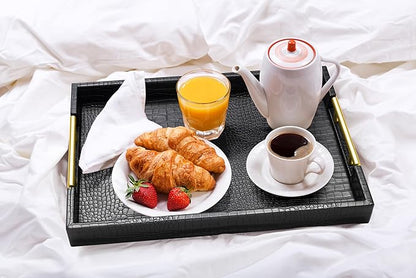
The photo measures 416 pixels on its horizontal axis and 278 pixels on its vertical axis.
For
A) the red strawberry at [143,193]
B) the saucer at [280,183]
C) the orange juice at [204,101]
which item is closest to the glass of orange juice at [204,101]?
the orange juice at [204,101]

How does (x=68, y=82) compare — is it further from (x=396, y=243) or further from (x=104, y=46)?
(x=396, y=243)

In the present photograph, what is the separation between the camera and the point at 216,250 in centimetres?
118

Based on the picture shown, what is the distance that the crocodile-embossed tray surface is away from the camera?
1.19 metres

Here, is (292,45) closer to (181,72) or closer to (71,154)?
(181,72)

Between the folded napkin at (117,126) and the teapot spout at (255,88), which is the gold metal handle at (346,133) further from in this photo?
the folded napkin at (117,126)

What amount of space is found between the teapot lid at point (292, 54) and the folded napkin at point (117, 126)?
1.00 ft

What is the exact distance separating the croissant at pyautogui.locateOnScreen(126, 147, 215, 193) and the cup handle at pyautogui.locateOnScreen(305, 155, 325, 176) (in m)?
0.19

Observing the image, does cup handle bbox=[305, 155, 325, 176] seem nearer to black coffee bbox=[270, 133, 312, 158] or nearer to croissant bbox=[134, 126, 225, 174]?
black coffee bbox=[270, 133, 312, 158]

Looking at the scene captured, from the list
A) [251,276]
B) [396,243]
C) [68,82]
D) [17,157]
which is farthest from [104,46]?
[396,243]

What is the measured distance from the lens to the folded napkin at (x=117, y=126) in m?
1.31

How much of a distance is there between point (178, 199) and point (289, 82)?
13.0 inches

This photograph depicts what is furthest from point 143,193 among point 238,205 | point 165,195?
point 238,205

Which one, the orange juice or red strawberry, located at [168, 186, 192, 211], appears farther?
the orange juice

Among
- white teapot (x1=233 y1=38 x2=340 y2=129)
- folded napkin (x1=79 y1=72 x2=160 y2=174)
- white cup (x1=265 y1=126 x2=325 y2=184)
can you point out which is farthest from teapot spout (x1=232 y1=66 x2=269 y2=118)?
folded napkin (x1=79 y1=72 x2=160 y2=174)
